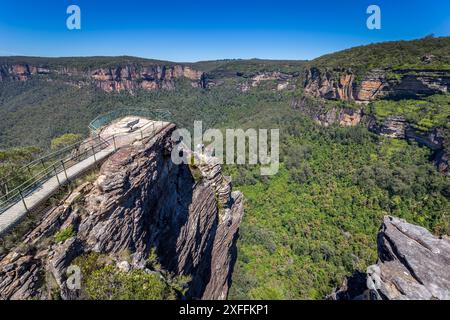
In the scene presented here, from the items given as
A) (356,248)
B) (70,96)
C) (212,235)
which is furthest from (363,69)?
(70,96)

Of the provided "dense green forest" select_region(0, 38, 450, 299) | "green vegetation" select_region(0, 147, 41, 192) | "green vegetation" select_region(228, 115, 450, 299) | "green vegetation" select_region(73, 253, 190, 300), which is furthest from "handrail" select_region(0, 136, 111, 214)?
"green vegetation" select_region(228, 115, 450, 299)

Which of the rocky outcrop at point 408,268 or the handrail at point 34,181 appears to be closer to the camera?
the handrail at point 34,181

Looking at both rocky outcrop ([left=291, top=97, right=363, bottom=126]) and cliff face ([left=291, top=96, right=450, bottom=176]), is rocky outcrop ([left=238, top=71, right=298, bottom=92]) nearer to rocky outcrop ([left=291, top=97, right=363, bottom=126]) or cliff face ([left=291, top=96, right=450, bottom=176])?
cliff face ([left=291, top=96, right=450, bottom=176])

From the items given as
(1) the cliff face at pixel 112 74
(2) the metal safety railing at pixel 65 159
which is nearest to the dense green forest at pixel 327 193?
(2) the metal safety railing at pixel 65 159

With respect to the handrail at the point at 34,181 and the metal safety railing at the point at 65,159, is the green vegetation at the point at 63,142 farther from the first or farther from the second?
the handrail at the point at 34,181

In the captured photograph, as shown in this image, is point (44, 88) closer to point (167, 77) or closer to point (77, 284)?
point (167, 77)

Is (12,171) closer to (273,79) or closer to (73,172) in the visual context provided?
(73,172)
